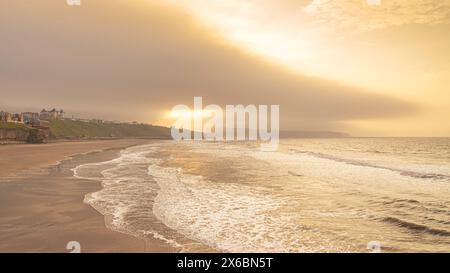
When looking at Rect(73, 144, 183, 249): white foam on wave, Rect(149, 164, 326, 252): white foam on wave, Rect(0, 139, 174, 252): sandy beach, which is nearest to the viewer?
Rect(0, 139, 174, 252): sandy beach

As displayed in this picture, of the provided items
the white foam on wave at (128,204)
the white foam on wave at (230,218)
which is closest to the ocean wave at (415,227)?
the white foam on wave at (230,218)

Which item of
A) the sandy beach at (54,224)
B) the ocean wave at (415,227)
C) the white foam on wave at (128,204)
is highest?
the sandy beach at (54,224)

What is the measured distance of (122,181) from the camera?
20828 millimetres

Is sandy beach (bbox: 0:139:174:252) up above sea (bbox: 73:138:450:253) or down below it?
above

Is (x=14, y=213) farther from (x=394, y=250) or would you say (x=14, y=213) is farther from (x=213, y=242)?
(x=394, y=250)

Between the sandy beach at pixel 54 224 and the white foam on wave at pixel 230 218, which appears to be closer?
the sandy beach at pixel 54 224

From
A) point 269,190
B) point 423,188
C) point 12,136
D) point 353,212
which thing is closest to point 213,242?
point 353,212

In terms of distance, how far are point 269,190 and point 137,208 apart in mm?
8331

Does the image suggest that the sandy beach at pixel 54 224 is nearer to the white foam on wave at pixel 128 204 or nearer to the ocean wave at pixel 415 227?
the white foam on wave at pixel 128 204

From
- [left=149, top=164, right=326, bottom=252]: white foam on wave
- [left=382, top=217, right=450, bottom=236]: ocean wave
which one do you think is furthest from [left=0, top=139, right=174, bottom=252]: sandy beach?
[left=382, top=217, right=450, bottom=236]: ocean wave

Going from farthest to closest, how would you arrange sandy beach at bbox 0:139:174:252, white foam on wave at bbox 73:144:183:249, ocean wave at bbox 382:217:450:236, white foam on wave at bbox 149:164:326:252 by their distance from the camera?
1. ocean wave at bbox 382:217:450:236
2. white foam on wave at bbox 73:144:183:249
3. white foam on wave at bbox 149:164:326:252
4. sandy beach at bbox 0:139:174:252

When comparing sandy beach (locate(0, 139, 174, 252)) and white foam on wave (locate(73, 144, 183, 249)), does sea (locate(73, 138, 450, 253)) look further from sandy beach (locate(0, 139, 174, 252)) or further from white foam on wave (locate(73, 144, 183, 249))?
sandy beach (locate(0, 139, 174, 252))

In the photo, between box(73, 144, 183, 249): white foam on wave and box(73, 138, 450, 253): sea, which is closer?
box(73, 138, 450, 253): sea
